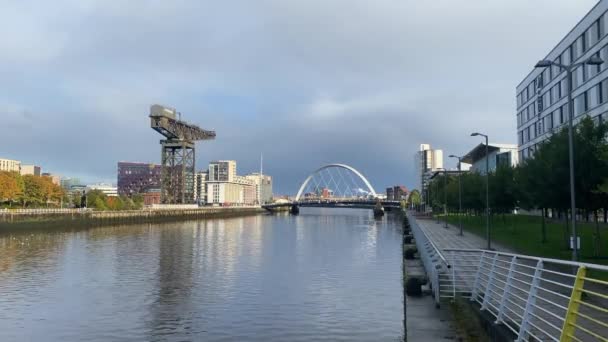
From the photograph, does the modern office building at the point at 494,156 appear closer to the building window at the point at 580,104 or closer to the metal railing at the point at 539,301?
the building window at the point at 580,104

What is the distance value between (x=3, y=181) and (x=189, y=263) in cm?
8844

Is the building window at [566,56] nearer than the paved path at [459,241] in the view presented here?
No

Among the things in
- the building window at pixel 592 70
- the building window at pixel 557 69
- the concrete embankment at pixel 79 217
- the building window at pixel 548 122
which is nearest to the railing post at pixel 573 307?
the building window at pixel 592 70

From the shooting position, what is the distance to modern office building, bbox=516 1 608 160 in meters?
64.6

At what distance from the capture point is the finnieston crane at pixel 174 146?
168m

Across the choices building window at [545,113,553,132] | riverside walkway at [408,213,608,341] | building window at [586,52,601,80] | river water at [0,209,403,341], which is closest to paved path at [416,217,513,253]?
river water at [0,209,403,341]

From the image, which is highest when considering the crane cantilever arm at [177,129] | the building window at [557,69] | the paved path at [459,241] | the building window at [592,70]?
the crane cantilever arm at [177,129]

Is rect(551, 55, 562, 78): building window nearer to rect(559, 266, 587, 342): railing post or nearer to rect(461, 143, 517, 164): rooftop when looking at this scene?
rect(461, 143, 517, 164): rooftop

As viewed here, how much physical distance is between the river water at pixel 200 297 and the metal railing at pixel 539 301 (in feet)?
14.4

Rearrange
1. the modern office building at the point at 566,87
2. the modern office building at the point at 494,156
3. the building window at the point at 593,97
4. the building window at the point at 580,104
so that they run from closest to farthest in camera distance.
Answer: the modern office building at the point at 566,87, the building window at the point at 593,97, the building window at the point at 580,104, the modern office building at the point at 494,156

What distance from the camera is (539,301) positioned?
18922mm

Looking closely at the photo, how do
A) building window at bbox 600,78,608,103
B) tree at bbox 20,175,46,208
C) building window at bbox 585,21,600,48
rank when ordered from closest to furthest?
building window at bbox 600,78,608,103 → building window at bbox 585,21,600,48 → tree at bbox 20,175,46,208

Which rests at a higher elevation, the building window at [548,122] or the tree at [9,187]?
the building window at [548,122]

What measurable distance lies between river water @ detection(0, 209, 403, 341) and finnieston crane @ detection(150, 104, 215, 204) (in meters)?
120
